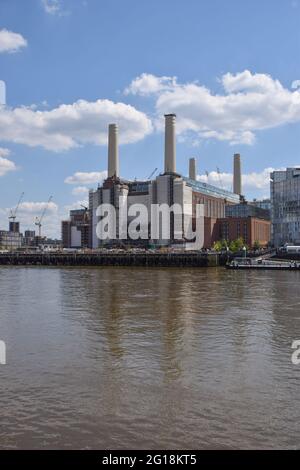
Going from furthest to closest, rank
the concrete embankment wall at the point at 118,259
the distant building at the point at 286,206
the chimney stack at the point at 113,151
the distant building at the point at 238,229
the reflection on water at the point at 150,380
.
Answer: the distant building at the point at 238,229
the chimney stack at the point at 113,151
the distant building at the point at 286,206
the concrete embankment wall at the point at 118,259
the reflection on water at the point at 150,380

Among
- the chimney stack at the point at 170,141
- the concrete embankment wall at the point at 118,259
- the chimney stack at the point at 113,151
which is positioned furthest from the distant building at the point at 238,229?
the concrete embankment wall at the point at 118,259

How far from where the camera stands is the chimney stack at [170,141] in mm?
175875

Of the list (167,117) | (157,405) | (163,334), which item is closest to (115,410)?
(157,405)

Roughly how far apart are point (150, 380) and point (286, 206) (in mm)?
153260

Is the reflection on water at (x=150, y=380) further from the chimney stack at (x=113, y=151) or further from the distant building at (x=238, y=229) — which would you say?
the distant building at (x=238, y=229)

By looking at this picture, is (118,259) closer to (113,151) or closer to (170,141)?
(170,141)

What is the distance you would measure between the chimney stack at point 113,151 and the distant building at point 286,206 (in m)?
63.1

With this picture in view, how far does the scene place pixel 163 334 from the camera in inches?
1016

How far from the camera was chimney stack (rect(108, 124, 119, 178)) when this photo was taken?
184750 mm

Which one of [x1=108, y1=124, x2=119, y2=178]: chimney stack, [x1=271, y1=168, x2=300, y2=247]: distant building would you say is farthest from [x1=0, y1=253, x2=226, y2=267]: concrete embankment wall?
[x1=108, y1=124, x2=119, y2=178]: chimney stack

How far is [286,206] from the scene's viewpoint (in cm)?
16175
